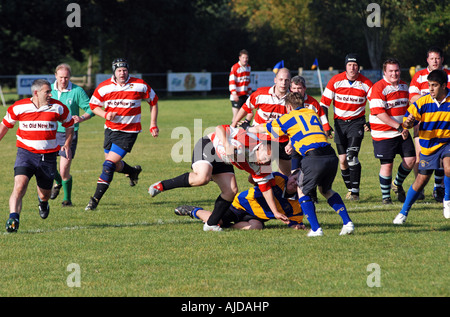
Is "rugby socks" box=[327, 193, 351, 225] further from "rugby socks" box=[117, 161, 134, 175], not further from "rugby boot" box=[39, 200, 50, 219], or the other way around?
"rugby socks" box=[117, 161, 134, 175]

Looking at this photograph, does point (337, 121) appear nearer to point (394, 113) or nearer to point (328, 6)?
point (394, 113)

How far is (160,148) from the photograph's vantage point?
18141mm

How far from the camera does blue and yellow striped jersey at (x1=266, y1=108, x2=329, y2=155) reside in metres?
7.74

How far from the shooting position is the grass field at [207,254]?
5.91 m

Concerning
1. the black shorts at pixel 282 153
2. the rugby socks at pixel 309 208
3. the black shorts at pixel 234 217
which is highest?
the black shorts at pixel 282 153

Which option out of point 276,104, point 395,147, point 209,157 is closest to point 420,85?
point 395,147

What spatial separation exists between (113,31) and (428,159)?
41246 millimetres

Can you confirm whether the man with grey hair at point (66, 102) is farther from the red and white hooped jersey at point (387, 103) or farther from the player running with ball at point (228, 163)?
the red and white hooped jersey at point (387, 103)

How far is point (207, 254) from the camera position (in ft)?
23.5

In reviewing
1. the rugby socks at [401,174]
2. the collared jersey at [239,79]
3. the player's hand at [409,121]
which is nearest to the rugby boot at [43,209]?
the player's hand at [409,121]

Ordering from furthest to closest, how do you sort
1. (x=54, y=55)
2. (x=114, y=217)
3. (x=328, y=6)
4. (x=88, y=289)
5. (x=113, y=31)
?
(x=328, y=6), (x=113, y=31), (x=54, y=55), (x=114, y=217), (x=88, y=289)

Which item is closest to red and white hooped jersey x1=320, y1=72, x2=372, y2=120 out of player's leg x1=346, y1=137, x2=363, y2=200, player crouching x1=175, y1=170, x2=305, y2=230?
player's leg x1=346, y1=137, x2=363, y2=200

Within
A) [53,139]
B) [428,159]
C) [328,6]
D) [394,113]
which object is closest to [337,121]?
[394,113]

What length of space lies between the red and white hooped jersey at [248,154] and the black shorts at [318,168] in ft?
1.57
